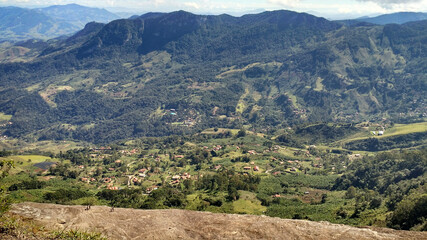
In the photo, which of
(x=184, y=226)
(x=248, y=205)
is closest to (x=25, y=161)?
(x=248, y=205)

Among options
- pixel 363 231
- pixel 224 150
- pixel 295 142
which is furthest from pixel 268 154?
pixel 363 231

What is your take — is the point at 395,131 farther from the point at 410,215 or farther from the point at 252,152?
the point at 410,215

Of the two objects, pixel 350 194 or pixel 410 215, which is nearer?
pixel 410 215

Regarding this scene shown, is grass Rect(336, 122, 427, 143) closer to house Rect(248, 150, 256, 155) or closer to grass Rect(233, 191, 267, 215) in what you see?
house Rect(248, 150, 256, 155)

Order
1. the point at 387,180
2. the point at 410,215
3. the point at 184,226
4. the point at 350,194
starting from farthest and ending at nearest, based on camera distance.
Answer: the point at 387,180, the point at 350,194, the point at 410,215, the point at 184,226

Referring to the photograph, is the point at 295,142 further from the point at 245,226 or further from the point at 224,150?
the point at 245,226

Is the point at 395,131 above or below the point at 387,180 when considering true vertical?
above

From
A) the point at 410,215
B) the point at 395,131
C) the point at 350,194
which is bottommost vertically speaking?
the point at 350,194

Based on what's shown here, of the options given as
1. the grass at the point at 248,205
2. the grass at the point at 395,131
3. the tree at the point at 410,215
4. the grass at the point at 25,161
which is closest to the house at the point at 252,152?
the grass at the point at 248,205

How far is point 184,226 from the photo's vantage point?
33969 mm

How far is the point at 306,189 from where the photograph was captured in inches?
4158

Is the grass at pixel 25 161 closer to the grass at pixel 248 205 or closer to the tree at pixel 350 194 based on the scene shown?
the grass at pixel 248 205

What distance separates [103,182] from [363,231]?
93.7 m

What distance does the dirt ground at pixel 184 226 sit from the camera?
31.8m
